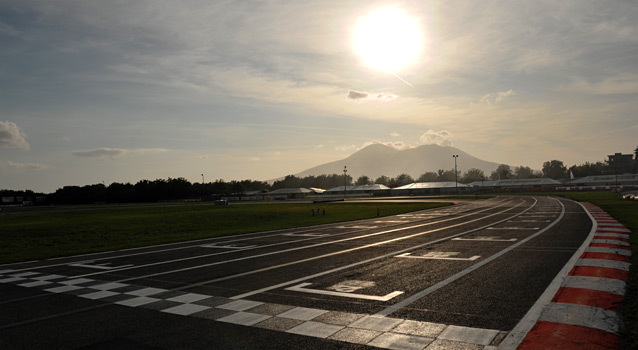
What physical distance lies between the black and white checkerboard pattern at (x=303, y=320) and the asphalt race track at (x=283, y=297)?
18 mm

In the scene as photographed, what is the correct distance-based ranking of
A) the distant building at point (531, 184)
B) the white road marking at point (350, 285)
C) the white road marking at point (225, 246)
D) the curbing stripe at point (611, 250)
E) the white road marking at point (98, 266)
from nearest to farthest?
the white road marking at point (350, 285), the curbing stripe at point (611, 250), the white road marking at point (98, 266), the white road marking at point (225, 246), the distant building at point (531, 184)

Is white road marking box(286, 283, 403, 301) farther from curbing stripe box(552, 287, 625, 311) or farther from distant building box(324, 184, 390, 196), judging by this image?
distant building box(324, 184, 390, 196)

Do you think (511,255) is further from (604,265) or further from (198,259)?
(198,259)

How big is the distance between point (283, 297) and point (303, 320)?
172cm

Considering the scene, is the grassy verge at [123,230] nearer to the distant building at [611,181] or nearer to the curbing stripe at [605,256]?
the curbing stripe at [605,256]

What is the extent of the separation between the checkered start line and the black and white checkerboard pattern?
2.48ft

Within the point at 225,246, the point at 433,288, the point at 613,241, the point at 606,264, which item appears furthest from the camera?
the point at 225,246

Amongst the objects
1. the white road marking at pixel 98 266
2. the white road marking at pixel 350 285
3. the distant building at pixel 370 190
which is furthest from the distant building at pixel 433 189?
the white road marking at pixel 350 285

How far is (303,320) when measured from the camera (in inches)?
274

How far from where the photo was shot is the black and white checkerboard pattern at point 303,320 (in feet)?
19.1

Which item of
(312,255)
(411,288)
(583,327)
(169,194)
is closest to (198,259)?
(312,255)

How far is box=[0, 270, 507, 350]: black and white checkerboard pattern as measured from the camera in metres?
5.81

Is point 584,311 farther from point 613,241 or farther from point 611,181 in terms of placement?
point 611,181

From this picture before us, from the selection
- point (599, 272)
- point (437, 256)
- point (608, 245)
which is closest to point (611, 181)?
point (608, 245)
